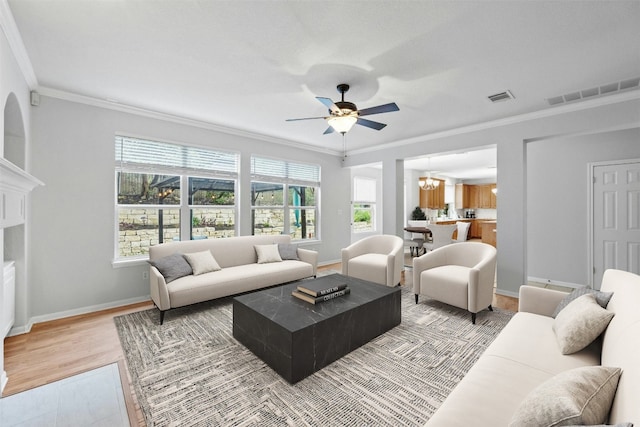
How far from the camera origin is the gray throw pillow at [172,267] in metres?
3.35

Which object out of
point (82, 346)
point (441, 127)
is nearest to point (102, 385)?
A: point (82, 346)

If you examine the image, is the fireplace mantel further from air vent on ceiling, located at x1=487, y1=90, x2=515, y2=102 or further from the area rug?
air vent on ceiling, located at x1=487, y1=90, x2=515, y2=102

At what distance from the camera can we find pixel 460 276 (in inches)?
130

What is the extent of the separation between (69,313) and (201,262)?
5.29 feet

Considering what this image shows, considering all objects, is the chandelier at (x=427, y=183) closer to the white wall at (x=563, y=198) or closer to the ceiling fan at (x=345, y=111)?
the white wall at (x=563, y=198)

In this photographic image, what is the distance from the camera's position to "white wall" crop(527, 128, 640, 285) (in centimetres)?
427

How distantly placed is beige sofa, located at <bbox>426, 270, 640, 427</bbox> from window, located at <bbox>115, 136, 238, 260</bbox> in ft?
13.7

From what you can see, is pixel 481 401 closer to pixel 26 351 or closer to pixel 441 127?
pixel 26 351

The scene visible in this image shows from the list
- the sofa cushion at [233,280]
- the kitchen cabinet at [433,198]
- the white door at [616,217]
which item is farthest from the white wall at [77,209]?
the kitchen cabinet at [433,198]

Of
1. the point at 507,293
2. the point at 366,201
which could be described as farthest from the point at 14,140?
the point at 366,201

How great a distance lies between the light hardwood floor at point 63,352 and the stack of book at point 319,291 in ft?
4.76

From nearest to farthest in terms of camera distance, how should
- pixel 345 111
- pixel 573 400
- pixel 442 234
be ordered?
1. pixel 573 400
2. pixel 345 111
3. pixel 442 234

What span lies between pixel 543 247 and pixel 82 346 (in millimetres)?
6621

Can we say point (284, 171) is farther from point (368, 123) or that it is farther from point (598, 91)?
point (598, 91)
